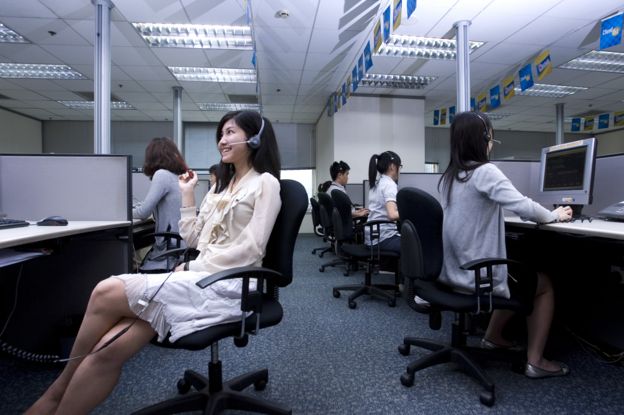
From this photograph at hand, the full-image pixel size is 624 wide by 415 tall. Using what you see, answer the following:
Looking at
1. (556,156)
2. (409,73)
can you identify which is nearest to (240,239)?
(556,156)

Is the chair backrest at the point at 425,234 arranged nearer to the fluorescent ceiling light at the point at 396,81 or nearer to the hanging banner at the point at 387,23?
the hanging banner at the point at 387,23

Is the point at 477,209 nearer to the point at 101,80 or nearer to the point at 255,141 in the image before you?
the point at 255,141

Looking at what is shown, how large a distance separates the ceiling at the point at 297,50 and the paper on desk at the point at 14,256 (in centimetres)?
275

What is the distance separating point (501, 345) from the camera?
5.67 ft

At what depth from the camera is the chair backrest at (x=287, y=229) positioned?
3.76ft

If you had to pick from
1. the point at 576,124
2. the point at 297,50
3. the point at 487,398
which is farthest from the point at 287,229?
the point at 576,124

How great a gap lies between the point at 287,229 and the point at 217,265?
0.81 ft

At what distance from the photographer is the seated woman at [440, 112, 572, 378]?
1.29 metres

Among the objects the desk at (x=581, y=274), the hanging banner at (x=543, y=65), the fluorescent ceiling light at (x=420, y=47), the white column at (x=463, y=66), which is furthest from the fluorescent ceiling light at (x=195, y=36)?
the desk at (x=581, y=274)

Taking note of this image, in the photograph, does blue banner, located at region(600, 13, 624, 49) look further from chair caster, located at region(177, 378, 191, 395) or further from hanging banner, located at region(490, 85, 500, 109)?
chair caster, located at region(177, 378, 191, 395)

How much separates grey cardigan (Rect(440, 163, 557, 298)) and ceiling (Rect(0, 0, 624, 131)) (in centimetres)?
239

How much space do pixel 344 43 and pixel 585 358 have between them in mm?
3428

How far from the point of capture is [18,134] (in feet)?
20.9

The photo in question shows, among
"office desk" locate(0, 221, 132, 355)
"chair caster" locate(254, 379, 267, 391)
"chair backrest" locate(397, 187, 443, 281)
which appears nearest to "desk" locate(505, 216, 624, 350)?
"chair backrest" locate(397, 187, 443, 281)
